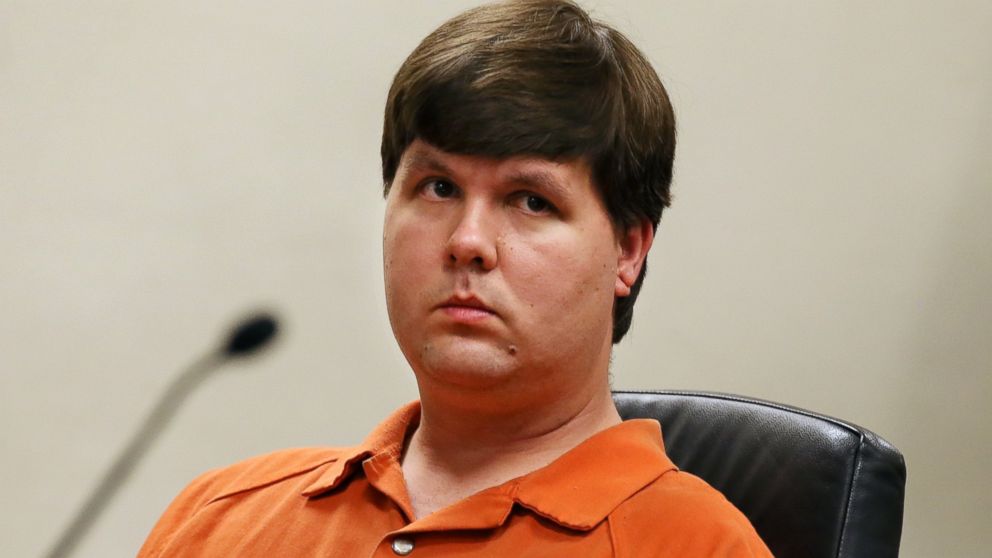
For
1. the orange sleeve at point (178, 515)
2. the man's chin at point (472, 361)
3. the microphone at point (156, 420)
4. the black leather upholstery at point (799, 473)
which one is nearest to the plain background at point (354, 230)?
the microphone at point (156, 420)

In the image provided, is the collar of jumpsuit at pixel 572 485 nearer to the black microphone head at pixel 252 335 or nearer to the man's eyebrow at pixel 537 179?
the man's eyebrow at pixel 537 179

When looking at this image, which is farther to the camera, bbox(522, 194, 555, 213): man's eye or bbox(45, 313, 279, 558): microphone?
bbox(45, 313, 279, 558): microphone

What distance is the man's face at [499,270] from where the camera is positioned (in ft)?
3.34

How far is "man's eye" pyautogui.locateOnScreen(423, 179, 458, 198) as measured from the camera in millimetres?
1070

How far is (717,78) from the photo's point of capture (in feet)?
6.01

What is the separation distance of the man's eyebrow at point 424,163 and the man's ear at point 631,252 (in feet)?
0.60

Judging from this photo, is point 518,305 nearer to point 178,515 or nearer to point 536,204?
point 536,204

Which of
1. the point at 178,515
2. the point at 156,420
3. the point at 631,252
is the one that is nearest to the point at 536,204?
the point at 631,252

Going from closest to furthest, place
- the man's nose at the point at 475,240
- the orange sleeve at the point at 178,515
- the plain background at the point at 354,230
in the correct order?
the man's nose at the point at 475,240, the orange sleeve at the point at 178,515, the plain background at the point at 354,230

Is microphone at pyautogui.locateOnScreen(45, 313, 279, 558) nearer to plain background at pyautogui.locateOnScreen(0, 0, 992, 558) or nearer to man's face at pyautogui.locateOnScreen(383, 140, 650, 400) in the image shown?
plain background at pyautogui.locateOnScreen(0, 0, 992, 558)

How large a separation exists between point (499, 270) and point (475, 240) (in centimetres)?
3

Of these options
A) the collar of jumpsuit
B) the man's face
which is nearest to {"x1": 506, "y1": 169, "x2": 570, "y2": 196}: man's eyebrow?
the man's face

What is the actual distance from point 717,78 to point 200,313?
0.84 meters

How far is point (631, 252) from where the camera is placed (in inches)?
44.6
